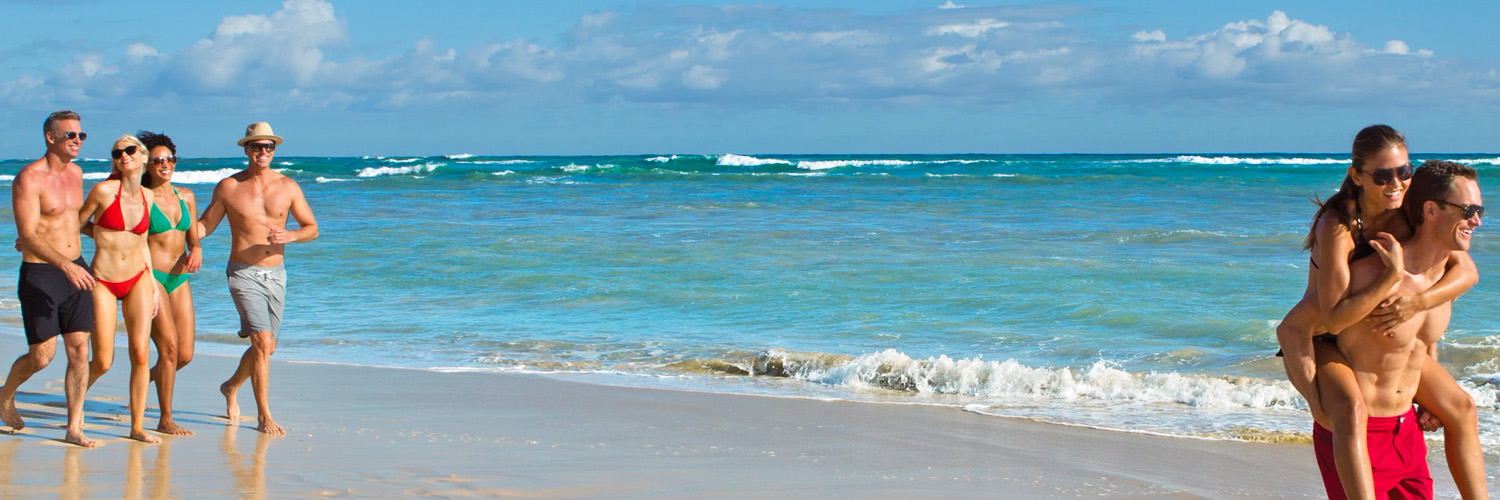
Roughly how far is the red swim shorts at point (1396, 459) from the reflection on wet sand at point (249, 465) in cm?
334

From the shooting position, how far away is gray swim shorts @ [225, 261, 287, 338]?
5.39 metres

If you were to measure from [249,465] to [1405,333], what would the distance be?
3865mm

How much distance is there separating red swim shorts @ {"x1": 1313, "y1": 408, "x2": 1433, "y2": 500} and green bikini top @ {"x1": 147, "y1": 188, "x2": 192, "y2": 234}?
440cm

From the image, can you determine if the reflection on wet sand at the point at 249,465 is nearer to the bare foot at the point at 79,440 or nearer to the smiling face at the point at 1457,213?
the bare foot at the point at 79,440

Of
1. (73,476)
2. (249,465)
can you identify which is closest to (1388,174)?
(249,465)

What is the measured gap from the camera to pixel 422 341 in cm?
901

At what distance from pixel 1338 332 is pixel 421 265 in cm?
1152

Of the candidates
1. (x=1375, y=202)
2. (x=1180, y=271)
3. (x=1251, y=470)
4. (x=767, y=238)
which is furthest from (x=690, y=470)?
(x=767, y=238)

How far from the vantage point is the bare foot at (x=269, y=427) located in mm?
5305

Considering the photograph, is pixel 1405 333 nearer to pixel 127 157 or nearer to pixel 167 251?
pixel 127 157

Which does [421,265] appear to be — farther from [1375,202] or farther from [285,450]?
[1375,202]

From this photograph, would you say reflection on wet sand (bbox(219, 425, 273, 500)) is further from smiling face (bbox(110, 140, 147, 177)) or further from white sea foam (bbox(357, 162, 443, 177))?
white sea foam (bbox(357, 162, 443, 177))

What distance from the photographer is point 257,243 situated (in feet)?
18.1

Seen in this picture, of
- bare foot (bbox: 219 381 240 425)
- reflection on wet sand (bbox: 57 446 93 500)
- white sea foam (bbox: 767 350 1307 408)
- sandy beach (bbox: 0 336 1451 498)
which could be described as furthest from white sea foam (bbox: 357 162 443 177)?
reflection on wet sand (bbox: 57 446 93 500)
